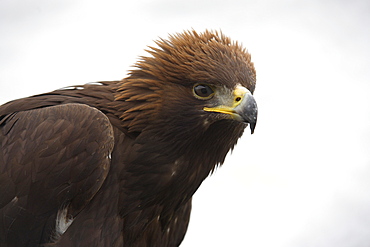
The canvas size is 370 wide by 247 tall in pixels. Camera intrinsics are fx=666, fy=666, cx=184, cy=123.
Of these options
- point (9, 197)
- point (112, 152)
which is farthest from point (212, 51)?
point (9, 197)

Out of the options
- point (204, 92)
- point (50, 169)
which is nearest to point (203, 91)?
point (204, 92)

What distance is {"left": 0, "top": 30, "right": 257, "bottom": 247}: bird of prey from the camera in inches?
225

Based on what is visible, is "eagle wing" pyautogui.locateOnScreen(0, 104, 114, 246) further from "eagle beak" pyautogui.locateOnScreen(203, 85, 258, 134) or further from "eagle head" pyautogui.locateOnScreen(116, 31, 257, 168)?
"eagle beak" pyautogui.locateOnScreen(203, 85, 258, 134)

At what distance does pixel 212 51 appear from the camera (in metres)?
5.87

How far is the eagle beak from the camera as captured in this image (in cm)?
550

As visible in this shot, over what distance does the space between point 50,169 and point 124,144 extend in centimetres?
68

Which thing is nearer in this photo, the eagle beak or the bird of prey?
the eagle beak

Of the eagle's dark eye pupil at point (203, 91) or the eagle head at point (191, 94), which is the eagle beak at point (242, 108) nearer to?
the eagle head at point (191, 94)

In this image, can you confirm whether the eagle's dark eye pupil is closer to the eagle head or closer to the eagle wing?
the eagle head

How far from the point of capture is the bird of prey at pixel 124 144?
570 cm

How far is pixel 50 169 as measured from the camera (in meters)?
5.73

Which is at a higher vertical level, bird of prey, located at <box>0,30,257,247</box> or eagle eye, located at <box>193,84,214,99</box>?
eagle eye, located at <box>193,84,214,99</box>

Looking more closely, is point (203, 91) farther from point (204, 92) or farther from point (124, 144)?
point (124, 144)

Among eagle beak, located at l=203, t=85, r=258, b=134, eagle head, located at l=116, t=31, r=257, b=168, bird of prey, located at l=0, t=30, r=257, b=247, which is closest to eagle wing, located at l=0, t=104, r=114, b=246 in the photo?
bird of prey, located at l=0, t=30, r=257, b=247
